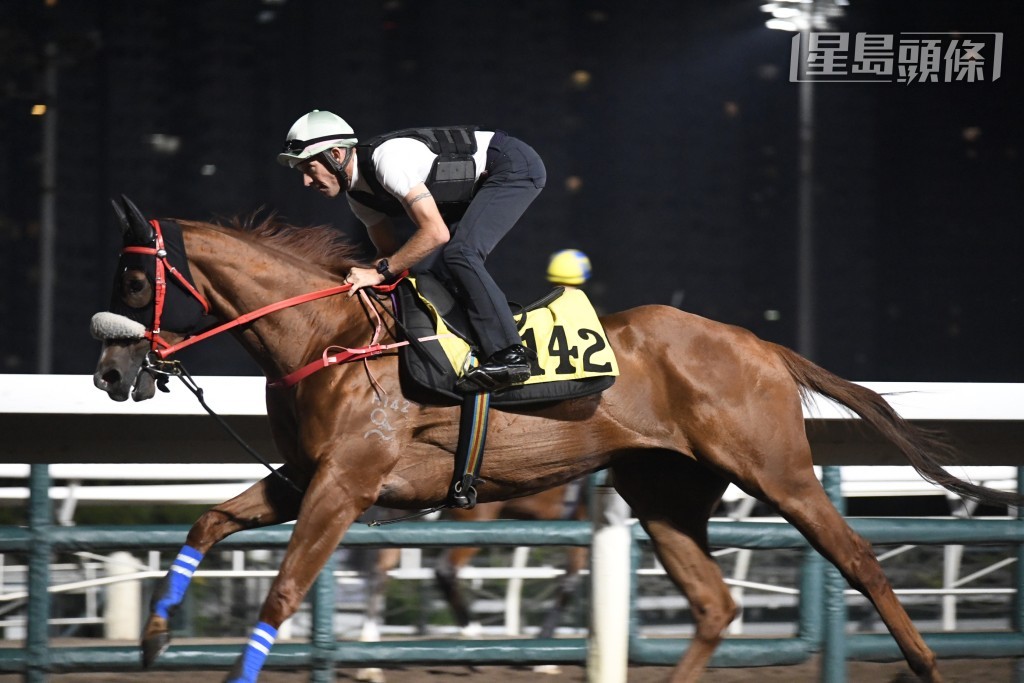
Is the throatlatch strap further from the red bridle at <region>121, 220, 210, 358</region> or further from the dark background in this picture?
the dark background

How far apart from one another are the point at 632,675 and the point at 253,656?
1825 mm

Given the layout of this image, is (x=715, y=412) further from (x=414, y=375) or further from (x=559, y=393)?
(x=414, y=375)

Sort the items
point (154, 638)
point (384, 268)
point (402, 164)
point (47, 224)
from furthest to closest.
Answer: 1. point (47, 224)
2. point (384, 268)
3. point (402, 164)
4. point (154, 638)

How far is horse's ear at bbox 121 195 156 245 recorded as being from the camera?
3141 millimetres

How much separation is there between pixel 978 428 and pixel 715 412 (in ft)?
3.56

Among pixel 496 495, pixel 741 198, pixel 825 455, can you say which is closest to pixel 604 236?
pixel 741 198

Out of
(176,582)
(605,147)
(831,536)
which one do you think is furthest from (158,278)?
(605,147)

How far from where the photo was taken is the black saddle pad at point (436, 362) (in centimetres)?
324

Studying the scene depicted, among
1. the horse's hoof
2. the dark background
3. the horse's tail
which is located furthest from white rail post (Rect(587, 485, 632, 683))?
the dark background

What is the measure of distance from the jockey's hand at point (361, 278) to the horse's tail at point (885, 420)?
1312mm

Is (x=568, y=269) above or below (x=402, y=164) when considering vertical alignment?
above

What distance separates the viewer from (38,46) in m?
8.05

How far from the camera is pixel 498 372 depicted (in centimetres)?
322
